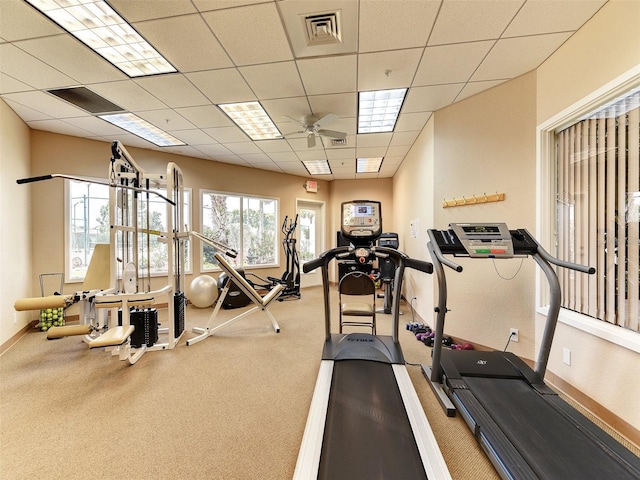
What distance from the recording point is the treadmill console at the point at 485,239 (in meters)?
1.88

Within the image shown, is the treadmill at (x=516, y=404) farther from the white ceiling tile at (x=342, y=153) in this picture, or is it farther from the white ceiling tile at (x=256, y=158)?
the white ceiling tile at (x=256, y=158)

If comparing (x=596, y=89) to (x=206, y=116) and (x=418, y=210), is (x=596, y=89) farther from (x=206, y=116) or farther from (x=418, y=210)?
(x=206, y=116)

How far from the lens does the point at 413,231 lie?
443 centimetres

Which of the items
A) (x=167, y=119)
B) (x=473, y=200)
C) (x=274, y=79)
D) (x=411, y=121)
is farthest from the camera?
(x=411, y=121)

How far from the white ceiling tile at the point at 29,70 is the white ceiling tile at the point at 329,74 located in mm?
2458

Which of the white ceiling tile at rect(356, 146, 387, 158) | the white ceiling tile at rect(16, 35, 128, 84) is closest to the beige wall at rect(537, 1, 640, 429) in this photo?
the white ceiling tile at rect(356, 146, 387, 158)

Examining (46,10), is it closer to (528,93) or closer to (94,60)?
(94,60)

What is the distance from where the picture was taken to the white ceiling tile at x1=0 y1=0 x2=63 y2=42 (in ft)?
5.92

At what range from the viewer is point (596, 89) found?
1.82 metres

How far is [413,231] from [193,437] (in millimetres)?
4012

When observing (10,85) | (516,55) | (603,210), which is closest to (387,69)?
(516,55)

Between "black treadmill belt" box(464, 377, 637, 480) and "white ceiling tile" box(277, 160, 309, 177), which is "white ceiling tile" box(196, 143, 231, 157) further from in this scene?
"black treadmill belt" box(464, 377, 637, 480)

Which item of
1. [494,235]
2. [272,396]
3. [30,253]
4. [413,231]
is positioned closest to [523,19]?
[494,235]

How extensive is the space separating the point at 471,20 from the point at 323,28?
1.14 metres
